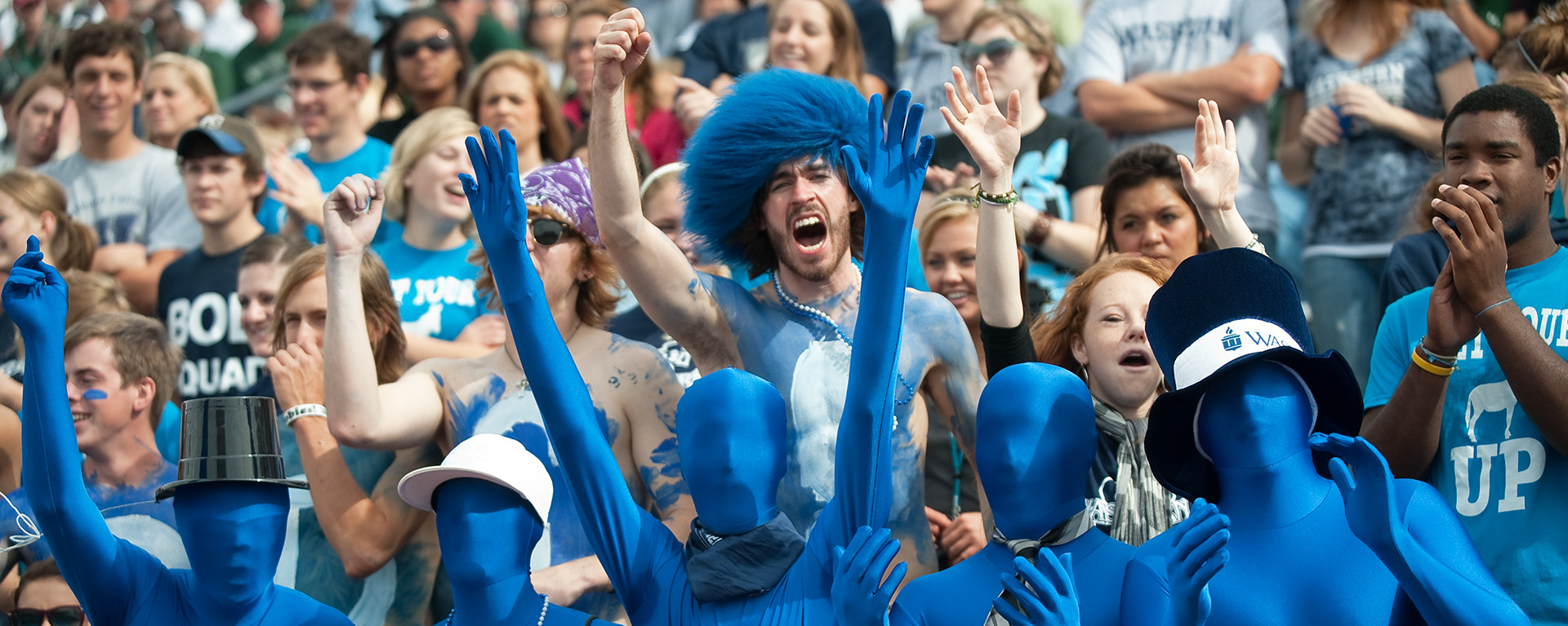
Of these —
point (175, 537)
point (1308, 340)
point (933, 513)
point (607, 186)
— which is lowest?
point (933, 513)

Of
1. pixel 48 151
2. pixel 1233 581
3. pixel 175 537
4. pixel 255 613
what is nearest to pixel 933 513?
pixel 1233 581

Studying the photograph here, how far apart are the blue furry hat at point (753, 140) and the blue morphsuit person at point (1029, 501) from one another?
0.81 m

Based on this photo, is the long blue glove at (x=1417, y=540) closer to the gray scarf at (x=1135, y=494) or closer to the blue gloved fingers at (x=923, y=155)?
the gray scarf at (x=1135, y=494)

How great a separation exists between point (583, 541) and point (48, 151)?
4809mm

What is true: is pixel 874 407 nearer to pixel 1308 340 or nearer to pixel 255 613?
pixel 1308 340

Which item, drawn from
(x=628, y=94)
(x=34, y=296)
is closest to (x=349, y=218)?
(x=34, y=296)

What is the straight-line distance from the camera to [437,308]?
15.0ft

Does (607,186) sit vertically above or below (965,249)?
above

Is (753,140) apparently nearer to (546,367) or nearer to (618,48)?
(618,48)

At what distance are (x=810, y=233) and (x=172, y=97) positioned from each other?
424 centimetres

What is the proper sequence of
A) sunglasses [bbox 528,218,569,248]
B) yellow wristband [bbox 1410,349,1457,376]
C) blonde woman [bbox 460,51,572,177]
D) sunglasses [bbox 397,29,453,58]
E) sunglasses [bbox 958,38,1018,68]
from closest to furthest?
1. yellow wristband [bbox 1410,349,1457,376]
2. sunglasses [bbox 528,218,569,248]
3. sunglasses [bbox 958,38,1018,68]
4. blonde woman [bbox 460,51,572,177]
5. sunglasses [bbox 397,29,453,58]

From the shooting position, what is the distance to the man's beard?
3023mm

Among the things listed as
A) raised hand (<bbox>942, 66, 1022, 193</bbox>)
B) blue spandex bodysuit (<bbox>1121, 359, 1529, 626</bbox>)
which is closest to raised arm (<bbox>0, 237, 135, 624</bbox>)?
raised hand (<bbox>942, 66, 1022, 193</bbox>)

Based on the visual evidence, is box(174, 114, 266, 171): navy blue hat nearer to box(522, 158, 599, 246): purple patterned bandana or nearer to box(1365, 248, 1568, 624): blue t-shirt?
box(522, 158, 599, 246): purple patterned bandana
